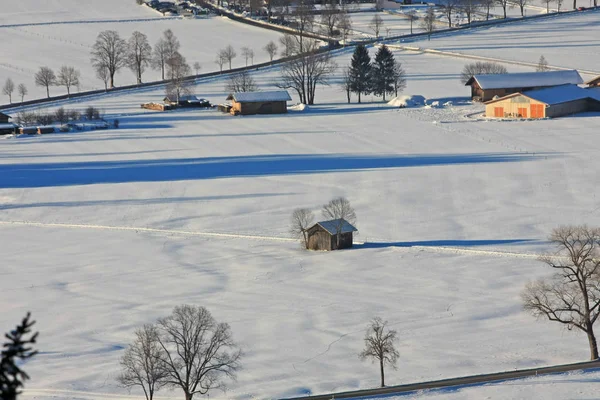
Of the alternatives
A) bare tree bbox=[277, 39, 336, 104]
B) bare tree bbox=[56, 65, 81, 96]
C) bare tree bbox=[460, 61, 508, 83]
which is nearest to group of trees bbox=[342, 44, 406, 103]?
bare tree bbox=[277, 39, 336, 104]

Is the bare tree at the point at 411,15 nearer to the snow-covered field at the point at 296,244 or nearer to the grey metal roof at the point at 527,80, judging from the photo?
the grey metal roof at the point at 527,80

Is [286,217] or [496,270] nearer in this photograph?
[496,270]

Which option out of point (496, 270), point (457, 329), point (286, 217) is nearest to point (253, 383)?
point (457, 329)

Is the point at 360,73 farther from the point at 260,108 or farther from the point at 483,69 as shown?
the point at 483,69

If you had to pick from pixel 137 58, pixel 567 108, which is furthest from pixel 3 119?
pixel 567 108

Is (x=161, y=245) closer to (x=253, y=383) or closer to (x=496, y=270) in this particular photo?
(x=496, y=270)

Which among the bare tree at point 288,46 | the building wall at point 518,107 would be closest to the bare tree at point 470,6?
the bare tree at point 288,46
